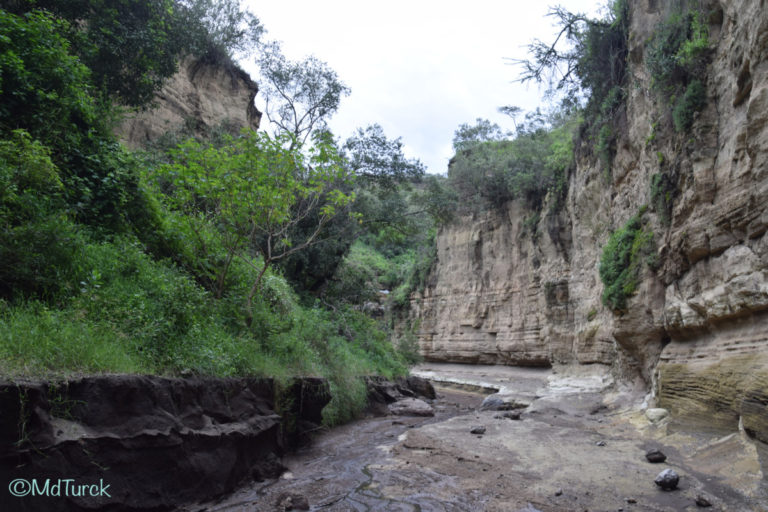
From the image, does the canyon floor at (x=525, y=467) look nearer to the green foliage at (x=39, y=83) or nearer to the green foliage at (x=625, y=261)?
the green foliage at (x=625, y=261)

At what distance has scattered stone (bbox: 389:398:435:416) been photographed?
14.3 metres

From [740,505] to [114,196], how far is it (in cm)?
1072

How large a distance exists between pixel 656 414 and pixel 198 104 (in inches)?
870

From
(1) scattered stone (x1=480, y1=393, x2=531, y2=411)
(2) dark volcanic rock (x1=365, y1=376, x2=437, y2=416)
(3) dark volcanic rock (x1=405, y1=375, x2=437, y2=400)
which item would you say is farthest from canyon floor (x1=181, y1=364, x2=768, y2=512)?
(3) dark volcanic rock (x1=405, y1=375, x2=437, y2=400)

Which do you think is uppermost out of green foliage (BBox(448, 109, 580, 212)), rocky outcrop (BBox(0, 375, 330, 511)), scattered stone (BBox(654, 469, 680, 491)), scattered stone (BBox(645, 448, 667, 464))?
green foliage (BBox(448, 109, 580, 212))

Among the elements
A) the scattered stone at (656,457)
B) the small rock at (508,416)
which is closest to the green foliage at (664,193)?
the scattered stone at (656,457)

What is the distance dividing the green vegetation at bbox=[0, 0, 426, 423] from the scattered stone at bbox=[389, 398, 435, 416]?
5.80ft

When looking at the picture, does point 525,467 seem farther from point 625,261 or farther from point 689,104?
point 689,104

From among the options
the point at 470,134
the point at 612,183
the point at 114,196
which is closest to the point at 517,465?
the point at 114,196

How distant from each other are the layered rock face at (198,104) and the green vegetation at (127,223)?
148 inches

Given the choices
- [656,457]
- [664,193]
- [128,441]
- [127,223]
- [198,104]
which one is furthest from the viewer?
[198,104]

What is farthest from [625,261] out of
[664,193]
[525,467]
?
[525,467]

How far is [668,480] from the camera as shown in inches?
225

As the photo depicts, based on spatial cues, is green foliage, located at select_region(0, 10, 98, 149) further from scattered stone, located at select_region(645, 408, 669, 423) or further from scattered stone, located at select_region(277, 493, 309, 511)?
scattered stone, located at select_region(645, 408, 669, 423)
